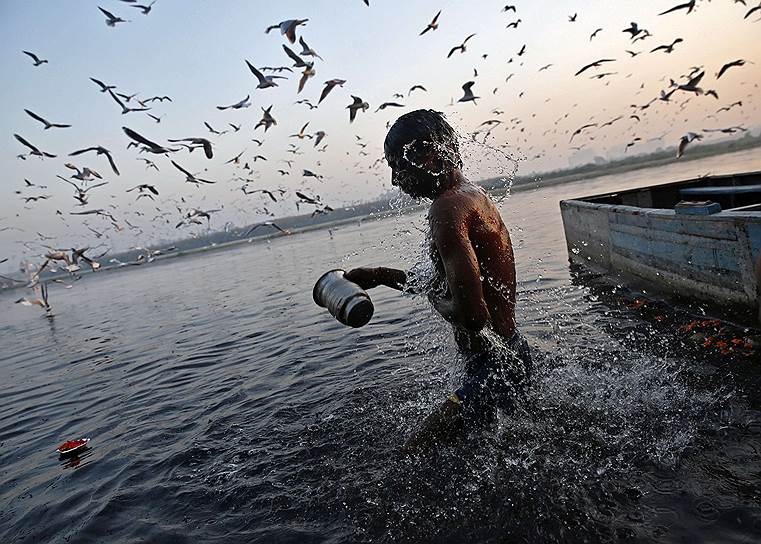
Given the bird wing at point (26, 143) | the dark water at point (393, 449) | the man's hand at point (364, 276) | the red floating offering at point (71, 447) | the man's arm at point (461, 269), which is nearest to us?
the man's arm at point (461, 269)

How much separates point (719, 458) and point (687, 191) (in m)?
9.68

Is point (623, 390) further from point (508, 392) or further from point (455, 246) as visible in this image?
point (455, 246)

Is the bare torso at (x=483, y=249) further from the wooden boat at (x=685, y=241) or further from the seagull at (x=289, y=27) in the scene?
the seagull at (x=289, y=27)

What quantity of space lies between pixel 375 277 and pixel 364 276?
0.11m

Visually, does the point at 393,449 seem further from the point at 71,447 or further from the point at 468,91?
the point at 468,91

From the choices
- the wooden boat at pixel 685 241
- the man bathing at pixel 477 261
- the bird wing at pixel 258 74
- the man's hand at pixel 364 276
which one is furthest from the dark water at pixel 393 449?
the bird wing at pixel 258 74

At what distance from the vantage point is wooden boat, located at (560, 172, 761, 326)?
215 inches

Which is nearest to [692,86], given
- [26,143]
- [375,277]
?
[375,277]

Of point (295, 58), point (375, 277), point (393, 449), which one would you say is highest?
point (295, 58)

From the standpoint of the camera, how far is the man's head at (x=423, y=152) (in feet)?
10.0

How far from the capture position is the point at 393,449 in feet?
13.9

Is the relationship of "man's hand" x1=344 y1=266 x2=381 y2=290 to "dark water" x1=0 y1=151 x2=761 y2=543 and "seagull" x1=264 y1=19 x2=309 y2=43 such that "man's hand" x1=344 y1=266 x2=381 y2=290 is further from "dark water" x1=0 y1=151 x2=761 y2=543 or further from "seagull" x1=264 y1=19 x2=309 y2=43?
"seagull" x1=264 y1=19 x2=309 y2=43

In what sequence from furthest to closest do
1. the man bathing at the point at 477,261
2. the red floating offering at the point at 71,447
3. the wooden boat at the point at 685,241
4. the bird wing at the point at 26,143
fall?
the bird wing at the point at 26,143 < the red floating offering at the point at 71,447 < the wooden boat at the point at 685,241 < the man bathing at the point at 477,261

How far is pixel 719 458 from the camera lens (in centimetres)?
318
